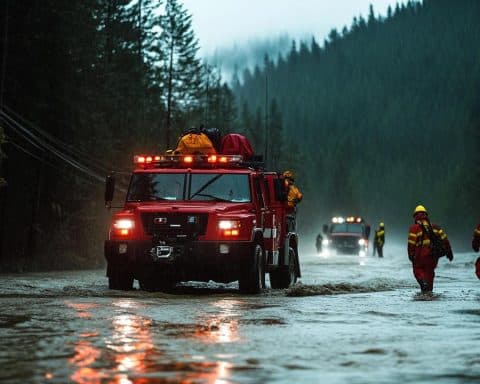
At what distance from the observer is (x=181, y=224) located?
18.9 metres

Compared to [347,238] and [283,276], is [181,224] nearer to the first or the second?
[283,276]

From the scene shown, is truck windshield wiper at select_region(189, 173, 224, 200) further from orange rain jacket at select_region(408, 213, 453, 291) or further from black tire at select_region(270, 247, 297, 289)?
orange rain jacket at select_region(408, 213, 453, 291)

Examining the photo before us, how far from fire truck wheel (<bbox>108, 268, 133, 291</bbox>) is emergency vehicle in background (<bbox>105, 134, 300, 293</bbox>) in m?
0.02

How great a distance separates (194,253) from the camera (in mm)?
18719

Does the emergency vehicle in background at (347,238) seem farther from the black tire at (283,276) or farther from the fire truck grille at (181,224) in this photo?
the fire truck grille at (181,224)

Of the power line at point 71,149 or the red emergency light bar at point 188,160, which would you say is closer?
the red emergency light bar at point 188,160

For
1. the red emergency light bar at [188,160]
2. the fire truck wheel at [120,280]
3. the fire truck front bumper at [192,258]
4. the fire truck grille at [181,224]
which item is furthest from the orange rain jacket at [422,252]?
the fire truck wheel at [120,280]

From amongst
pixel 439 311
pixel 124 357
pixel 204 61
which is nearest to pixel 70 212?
pixel 439 311

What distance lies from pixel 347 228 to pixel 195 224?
140 ft

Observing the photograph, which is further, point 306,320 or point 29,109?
point 29,109

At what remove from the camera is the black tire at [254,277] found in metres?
18.9

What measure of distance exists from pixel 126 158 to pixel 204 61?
5141cm

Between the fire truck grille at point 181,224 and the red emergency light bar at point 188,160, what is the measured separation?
1573 mm

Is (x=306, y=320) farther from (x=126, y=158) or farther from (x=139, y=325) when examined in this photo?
(x=126, y=158)
